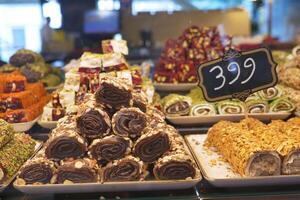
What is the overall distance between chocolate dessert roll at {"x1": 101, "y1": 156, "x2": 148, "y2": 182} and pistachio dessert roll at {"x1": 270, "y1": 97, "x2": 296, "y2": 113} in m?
1.10

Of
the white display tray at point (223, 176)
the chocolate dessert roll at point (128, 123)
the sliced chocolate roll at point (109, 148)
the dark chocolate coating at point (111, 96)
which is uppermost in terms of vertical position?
the dark chocolate coating at point (111, 96)

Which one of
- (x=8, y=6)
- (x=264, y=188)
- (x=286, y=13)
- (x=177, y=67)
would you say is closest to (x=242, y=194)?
(x=264, y=188)

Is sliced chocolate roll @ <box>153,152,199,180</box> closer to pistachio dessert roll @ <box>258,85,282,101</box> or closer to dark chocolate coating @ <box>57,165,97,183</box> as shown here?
dark chocolate coating @ <box>57,165,97,183</box>

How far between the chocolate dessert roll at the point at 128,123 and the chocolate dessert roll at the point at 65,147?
12 cm

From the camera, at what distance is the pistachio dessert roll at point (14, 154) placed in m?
1.54

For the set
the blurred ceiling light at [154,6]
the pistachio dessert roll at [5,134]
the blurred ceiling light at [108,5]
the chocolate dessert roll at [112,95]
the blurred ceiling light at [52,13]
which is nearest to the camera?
the chocolate dessert roll at [112,95]

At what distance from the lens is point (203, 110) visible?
2.28 meters

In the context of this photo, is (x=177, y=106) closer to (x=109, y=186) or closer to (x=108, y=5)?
(x=109, y=186)

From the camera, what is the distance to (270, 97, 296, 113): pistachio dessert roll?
7.55ft

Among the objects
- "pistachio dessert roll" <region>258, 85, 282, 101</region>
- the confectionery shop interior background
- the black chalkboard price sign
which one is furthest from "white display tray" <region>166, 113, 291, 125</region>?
the black chalkboard price sign

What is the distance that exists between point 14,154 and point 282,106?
4.43ft

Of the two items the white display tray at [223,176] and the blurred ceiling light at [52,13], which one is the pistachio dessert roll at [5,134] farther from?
the blurred ceiling light at [52,13]

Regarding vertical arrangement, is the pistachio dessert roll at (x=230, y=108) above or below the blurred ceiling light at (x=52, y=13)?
below

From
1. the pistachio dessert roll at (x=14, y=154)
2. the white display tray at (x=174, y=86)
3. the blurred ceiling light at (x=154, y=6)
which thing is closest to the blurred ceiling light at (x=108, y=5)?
the blurred ceiling light at (x=154, y=6)
